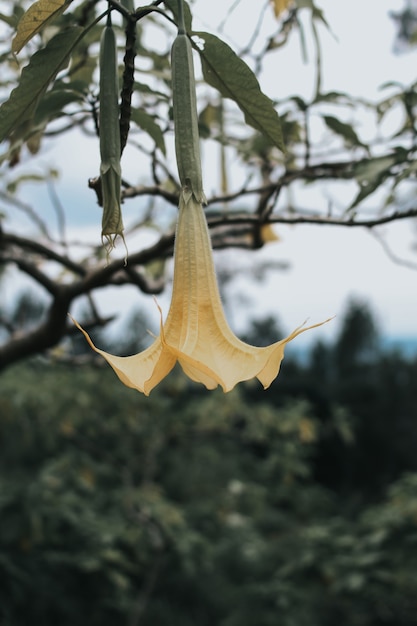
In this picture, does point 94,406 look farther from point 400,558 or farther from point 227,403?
point 400,558

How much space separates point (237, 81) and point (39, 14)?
14cm

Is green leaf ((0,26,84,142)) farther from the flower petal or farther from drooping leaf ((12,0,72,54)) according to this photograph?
the flower petal

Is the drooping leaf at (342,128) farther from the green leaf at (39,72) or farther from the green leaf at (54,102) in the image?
the green leaf at (39,72)

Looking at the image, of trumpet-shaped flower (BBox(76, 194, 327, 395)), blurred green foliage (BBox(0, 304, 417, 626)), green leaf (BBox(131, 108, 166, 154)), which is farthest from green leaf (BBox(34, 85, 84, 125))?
blurred green foliage (BBox(0, 304, 417, 626))

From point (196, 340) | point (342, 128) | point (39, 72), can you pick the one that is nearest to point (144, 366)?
point (196, 340)

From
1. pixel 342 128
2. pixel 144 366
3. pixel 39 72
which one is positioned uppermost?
pixel 342 128

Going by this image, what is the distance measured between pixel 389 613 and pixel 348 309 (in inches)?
458

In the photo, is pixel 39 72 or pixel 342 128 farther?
pixel 342 128

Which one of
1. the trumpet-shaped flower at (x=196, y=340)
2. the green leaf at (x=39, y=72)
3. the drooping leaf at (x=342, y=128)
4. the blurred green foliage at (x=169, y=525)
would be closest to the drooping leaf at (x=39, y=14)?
the green leaf at (x=39, y=72)

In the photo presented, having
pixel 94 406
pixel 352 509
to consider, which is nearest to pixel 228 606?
pixel 94 406

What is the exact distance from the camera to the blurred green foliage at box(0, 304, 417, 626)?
2314 mm

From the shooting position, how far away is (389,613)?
2514mm

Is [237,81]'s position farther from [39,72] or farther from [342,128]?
[342,128]

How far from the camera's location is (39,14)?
409 mm
